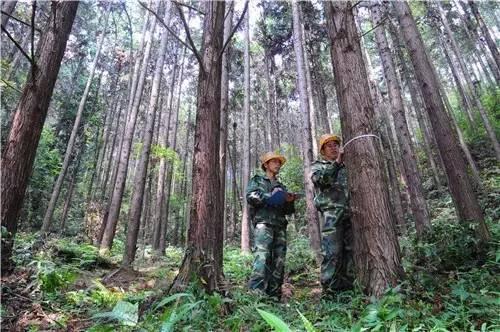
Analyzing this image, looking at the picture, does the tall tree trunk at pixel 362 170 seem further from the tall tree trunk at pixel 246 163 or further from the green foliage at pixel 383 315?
A: the tall tree trunk at pixel 246 163

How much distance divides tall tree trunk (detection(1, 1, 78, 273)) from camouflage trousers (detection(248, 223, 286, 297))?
2728mm

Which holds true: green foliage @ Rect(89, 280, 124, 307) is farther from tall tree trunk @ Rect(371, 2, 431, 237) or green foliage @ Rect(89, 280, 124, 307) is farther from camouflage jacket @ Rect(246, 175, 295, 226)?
tall tree trunk @ Rect(371, 2, 431, 237)

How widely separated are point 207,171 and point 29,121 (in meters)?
2.23

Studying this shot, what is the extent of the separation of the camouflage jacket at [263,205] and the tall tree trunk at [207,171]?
1073mm

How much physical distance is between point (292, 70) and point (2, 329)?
21.6m

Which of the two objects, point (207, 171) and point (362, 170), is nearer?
point (362, 170)

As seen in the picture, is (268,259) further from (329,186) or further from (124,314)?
(124,314)

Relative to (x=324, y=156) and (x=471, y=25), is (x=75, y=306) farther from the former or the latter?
(x=471, y=25)

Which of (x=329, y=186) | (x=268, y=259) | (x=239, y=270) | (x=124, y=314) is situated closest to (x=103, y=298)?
(x=124, y=314)

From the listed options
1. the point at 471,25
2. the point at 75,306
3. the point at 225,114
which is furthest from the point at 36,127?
the point at 471,25

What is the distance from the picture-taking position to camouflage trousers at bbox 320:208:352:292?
13.9 ft

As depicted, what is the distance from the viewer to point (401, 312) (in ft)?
7.93

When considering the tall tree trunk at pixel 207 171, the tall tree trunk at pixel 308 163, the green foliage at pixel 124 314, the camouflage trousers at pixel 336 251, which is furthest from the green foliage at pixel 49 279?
the tall tree trunk at pixel 308 163

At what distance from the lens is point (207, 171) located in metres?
3.77
